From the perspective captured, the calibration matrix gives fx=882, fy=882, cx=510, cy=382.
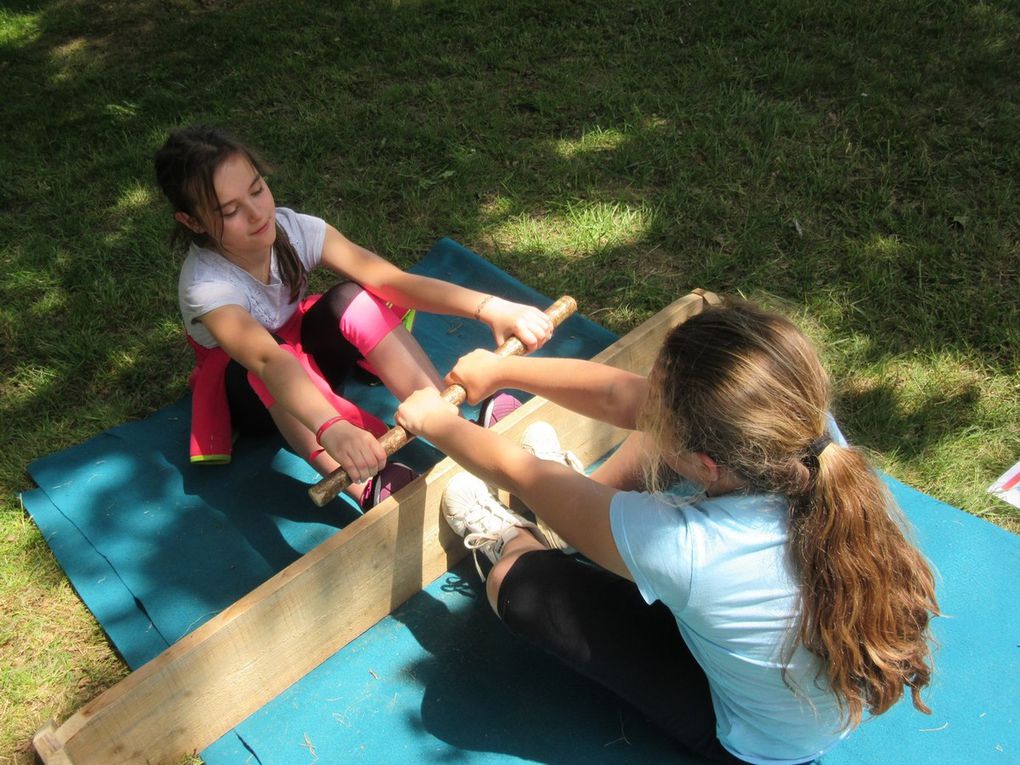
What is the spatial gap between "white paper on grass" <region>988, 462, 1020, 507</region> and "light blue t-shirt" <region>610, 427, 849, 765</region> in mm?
1256

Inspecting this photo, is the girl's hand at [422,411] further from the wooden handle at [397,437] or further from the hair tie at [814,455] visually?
the hair tie at [814,455]

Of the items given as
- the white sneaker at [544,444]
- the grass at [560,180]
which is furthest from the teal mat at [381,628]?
the white sneaker at [544,444]

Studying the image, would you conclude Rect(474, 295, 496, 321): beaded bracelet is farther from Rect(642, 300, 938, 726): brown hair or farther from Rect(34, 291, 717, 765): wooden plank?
Rect(642, 300, 938, 726): brown hair

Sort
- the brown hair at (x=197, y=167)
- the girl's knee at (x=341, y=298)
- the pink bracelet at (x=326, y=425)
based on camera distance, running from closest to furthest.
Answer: the pink bracelet at (x=326, y=425) → the brown hair at (x=197, y=167) → the girl's knee at (x=341, y=298)

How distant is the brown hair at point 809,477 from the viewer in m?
1.48

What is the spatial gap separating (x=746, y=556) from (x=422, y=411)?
33.1 inches

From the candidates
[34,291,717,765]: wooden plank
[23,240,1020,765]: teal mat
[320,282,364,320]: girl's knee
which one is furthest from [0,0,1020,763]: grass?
[320,282,364,320]: girl's knee

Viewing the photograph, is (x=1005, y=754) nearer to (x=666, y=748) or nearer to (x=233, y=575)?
(x=666, y=748)

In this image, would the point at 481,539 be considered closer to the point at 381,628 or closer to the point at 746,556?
the point at 381,628

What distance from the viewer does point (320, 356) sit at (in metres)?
2.66

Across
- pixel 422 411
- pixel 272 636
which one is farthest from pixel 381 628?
pixel 422 411

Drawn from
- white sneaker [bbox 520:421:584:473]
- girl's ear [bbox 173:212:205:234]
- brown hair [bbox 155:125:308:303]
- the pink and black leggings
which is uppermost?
brown hair [bbox 155:125:308:303]

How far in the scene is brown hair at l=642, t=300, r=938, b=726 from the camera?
1476 mm

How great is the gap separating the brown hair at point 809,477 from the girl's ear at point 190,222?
4.80ft
